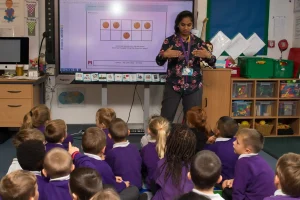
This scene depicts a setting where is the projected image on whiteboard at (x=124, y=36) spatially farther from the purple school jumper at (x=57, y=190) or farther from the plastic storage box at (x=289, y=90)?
the purple school jumper at (x=57, y=190)

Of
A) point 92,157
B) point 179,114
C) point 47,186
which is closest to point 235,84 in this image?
point 179,114

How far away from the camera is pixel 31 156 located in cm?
216

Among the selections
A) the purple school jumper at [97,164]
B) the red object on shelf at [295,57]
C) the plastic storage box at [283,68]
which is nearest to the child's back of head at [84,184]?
the purple school jumper at [97,164]

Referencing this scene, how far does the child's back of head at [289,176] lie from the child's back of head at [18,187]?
108 centimetres

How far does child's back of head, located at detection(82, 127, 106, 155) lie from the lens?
7.99 feet

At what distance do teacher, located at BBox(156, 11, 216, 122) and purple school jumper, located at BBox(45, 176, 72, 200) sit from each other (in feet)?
7.75

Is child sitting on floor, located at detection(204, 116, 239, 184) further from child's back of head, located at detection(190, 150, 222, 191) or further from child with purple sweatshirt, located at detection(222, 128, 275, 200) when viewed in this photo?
child's back of head, located at detection(190, 150, 222, 191)

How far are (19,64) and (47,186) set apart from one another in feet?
10.8

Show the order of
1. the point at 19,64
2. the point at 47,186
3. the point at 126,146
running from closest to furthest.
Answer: the point at 47,186 < the point at 126,146 < the point at 19,64

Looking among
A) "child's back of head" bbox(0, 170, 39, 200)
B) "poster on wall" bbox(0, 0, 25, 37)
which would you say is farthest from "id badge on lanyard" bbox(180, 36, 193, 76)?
"child's back of head" bbox(0, 170, 39, 200)

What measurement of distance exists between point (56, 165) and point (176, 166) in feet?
2.17

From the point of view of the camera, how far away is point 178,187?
2207mm

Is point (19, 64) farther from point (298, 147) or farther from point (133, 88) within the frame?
point (298, 147)

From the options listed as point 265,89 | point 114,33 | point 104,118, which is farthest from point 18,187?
point 265,89
